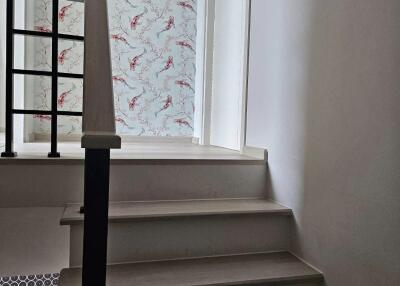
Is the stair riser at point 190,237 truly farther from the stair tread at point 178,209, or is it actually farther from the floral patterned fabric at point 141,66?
the floral patterned fabric at point 141,66

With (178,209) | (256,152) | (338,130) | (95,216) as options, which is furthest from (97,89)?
(256,152)

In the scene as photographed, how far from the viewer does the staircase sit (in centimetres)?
146

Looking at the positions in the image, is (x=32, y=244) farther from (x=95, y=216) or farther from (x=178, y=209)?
(x=95, y=216)

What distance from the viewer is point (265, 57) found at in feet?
6.79

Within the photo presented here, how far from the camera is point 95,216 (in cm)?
91

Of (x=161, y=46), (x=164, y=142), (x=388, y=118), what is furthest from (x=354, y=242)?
(x=161, y=46)

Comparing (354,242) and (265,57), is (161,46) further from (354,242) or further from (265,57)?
(354,242)

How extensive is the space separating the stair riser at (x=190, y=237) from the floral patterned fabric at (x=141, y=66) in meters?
1.77

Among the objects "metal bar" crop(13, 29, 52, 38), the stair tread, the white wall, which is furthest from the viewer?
the white wall

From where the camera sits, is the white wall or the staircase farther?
the white wall

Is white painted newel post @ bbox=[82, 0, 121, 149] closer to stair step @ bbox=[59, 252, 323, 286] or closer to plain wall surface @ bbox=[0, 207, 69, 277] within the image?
stair step @ bbox=[59, 252, 323, 286]

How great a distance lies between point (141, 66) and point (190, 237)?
2.00 meters

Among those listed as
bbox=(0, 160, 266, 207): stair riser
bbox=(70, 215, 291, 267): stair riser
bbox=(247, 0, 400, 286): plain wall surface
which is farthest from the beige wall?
bbox=(247, 0, 400, 286): plain wall surface

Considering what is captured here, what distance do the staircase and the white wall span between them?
82cm
